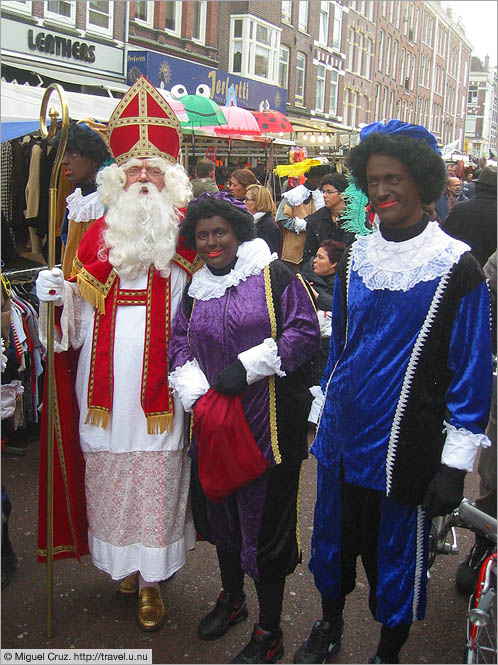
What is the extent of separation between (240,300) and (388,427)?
0.70 metres

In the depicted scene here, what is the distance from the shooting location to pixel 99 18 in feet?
47.6

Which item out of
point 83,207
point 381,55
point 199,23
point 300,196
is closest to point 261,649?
point 83,207

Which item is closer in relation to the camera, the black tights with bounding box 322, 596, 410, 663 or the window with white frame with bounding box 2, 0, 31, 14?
the black tights with bounding box 322, 596, 410, 663

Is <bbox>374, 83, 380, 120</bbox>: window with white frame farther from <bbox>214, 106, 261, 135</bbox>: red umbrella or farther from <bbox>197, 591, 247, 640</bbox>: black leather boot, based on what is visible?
<bbox>197, 591, 247, 640</bbox>: black leather boot

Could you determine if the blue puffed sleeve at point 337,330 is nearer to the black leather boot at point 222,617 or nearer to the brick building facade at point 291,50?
the black leather boot at point 222,617

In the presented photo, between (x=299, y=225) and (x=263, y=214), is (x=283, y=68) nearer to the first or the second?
(x=299, y=225)

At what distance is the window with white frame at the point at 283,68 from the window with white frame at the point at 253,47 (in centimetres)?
74

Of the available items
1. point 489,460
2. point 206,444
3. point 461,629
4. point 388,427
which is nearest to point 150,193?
point 206,444

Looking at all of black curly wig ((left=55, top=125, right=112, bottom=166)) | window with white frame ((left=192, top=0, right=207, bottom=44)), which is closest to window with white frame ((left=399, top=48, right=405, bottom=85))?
window with white frame ((left=192, top=0, right=207, bottom=44))

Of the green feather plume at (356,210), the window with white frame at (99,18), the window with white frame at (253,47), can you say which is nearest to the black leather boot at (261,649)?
the green feather plume at (356,210)

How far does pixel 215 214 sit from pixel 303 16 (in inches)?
956

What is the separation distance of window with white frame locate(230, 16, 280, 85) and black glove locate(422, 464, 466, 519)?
69.3 ft

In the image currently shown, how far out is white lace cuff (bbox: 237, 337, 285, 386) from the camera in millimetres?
2334

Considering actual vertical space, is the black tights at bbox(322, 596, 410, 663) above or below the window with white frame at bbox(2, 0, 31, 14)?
below
